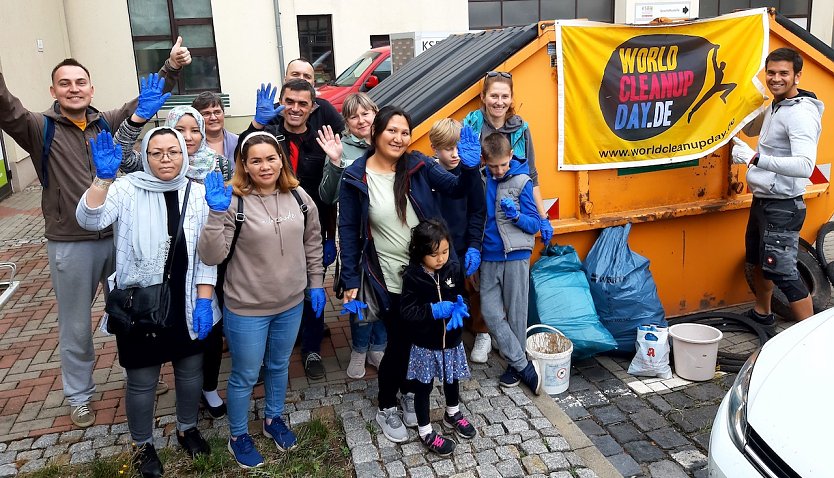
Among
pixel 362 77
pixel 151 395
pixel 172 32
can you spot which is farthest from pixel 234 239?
pixel 172 32

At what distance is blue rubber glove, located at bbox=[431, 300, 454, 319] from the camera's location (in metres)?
3.18

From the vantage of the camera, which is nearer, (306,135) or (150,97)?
(150,97)

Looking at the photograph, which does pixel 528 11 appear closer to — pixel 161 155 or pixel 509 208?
pixel 509 208

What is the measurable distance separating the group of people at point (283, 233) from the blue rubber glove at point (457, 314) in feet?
0.04

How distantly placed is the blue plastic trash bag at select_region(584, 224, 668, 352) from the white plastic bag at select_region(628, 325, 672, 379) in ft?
0.52

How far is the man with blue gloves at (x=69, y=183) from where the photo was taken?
3.52 metres

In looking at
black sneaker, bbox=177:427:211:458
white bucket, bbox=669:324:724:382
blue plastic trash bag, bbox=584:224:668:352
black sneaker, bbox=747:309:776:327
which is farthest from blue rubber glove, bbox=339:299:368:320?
black sneaker, bbox=747:309:776:327

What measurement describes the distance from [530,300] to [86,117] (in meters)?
2.96

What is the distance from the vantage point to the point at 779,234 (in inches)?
171

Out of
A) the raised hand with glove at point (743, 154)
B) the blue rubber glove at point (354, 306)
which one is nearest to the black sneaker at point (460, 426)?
the blue rubber glove at point (354, 306)

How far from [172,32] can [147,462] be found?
13077 millimetres

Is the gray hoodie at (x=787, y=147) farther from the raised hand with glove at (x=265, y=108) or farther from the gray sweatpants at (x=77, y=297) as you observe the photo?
the gray sweatpants at (x=77, y=297)

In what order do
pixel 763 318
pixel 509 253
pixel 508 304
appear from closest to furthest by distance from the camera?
pixel 509 253, pixel 508 304, pixel 763 318

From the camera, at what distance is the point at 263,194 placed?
3.20m
